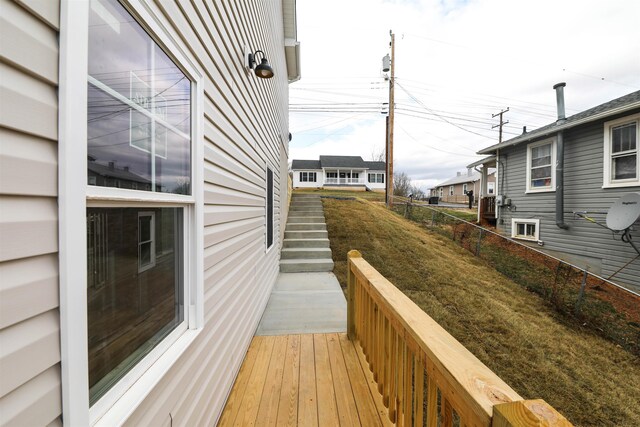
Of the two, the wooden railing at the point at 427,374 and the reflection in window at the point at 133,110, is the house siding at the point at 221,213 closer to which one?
the reflection in window at the point at 133,110

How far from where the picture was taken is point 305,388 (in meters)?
2.22

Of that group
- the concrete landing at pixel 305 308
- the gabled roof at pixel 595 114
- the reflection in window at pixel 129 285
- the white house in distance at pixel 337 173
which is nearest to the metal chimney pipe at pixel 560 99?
the gabled roof at pixel 595 114

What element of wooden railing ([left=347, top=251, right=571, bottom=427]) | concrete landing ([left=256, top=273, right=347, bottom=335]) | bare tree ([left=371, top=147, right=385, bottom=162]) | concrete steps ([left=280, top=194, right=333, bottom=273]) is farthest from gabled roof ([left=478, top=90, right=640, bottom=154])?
bare tree ([left=371, top=147, right=385, bottom=162])

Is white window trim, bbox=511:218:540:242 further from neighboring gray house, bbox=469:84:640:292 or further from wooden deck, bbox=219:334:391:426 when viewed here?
wooden deck, bbox=219:334:391:426

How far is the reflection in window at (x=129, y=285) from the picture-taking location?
911mm

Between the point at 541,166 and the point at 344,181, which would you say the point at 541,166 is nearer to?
the point at 541,166

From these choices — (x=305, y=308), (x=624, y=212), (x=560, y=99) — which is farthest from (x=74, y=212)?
(x=560, y=99)

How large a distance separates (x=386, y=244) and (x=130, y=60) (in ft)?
23.2

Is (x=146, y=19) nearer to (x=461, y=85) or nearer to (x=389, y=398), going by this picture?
(x=389, y=398)

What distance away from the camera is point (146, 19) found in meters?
1.09

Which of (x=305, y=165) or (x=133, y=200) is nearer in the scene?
(x=133, y=200)

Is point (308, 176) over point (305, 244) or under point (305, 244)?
over

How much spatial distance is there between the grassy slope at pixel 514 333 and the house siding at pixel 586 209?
3.17m

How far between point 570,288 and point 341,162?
25583mm
